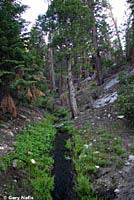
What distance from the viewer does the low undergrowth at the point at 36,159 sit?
827 cm

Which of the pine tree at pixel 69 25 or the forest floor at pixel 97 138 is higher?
the pine tree at pixel 69 25

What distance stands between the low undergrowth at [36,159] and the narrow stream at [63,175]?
0.21 meters

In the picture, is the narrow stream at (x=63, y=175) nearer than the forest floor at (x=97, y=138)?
No

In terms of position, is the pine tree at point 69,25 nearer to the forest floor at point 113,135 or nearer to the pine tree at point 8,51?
the forest floor at point 113,135

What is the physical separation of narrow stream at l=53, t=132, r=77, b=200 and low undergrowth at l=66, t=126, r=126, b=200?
0.21 metres

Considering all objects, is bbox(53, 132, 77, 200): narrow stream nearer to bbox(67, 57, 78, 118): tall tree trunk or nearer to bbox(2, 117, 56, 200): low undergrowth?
bbox(2, 117, 56, 200): low undergrowth

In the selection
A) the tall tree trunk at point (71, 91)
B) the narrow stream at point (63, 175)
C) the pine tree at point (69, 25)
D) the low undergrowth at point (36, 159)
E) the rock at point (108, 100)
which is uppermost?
the pine tree at point (69, 25)

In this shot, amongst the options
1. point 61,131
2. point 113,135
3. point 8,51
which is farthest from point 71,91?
point 113,135

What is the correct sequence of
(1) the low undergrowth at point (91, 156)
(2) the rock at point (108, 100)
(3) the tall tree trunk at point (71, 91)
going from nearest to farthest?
(1) the low undergrowth at point (91, 156)
(2) the rock at point (108, 100)
(3) the tall tree trunk at point (71, 91)

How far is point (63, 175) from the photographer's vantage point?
9.30 m

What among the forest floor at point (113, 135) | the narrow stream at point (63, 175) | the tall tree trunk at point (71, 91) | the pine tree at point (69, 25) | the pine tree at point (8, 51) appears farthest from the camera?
the tall tree trunk at point (71, 91)

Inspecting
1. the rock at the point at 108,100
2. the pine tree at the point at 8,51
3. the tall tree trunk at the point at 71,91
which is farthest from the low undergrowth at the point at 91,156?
the tall tree trunk at the point at 71,91

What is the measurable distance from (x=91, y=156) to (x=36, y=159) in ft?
6.30

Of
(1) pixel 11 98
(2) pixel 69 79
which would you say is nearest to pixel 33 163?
(1) pixel 11 98
